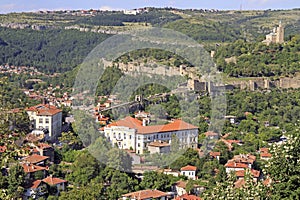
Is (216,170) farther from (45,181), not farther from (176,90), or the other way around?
(176,90)

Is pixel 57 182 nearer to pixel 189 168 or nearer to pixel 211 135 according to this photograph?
pixel 189 168

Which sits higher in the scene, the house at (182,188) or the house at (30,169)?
the house at (30,169)

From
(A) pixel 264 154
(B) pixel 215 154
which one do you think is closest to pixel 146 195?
(B) pixel 215 154

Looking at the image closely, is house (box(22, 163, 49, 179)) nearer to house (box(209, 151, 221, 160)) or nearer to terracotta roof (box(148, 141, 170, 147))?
terracotta roof (box(148, 141, 170, 147))

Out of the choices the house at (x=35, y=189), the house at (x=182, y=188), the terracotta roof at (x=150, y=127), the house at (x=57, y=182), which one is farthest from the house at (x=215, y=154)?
the house at (x=35, y=189)

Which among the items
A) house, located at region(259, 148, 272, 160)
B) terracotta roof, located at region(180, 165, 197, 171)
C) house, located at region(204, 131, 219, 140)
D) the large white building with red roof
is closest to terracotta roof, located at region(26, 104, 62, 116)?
the large white building with red roof

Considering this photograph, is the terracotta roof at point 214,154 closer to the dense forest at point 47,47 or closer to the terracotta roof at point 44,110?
the terracotta roof at point 44,110
